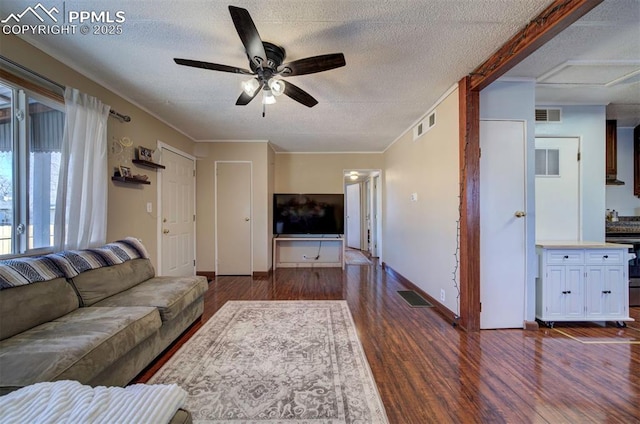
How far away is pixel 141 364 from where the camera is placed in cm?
172

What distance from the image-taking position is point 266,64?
1.80 meters

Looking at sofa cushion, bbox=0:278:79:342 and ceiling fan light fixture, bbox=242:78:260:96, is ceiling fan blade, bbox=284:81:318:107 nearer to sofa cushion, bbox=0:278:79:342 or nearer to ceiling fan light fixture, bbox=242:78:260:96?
ceiling fan light fixture, bbox=242:78:260:96

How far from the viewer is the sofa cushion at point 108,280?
73.3 inches

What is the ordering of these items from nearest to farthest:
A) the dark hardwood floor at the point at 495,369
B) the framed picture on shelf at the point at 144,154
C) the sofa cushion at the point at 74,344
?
the sofa cushion at the point at 74,344, the dark hardwood floor at the point at 495,369, the framed picture on shelf at the point at 144,154

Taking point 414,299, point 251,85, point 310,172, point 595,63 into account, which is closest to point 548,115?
point 595,63

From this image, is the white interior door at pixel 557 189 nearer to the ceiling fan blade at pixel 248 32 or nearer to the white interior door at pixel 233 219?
the ceiling fan blade at pixel 248 32

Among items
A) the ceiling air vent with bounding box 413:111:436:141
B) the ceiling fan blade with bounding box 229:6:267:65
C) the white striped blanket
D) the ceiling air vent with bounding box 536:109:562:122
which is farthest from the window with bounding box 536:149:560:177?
the white striped blanket

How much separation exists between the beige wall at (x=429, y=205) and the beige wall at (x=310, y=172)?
119cm

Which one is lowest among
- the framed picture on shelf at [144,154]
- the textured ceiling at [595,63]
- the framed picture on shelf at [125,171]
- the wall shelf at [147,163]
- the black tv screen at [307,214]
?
the black tv screen at [307,214]

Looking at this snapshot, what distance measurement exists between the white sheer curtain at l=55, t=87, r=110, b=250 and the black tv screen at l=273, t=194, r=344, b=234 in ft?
9.45

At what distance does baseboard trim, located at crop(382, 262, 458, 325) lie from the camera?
103 inches

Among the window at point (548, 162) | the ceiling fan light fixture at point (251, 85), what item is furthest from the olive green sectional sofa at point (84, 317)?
the window at point (548, 162)

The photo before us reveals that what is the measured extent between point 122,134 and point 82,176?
31.9 inches

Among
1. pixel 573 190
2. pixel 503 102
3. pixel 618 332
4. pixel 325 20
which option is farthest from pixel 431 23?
pixel 618 332
